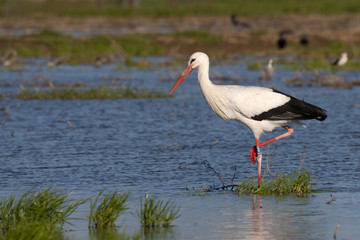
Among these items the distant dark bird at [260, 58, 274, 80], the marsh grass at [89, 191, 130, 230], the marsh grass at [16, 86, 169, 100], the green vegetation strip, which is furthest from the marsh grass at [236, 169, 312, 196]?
the distant dark bird at [260, 58, 274, 80]

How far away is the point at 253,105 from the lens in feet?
31.7

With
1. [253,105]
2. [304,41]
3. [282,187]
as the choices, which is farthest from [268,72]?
[304,41]

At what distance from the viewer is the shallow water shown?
7.74 metres

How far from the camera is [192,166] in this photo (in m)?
11.0

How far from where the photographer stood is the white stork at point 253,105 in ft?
31.6

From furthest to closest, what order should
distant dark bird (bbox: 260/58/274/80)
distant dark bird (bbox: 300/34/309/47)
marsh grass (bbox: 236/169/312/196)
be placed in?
1. distant dark bird (bbox: 300/34/309/47)
2. distant dark bird (bbox: 260/58/274/80)
3. marsh grass (bbox: 236/169/312/196)

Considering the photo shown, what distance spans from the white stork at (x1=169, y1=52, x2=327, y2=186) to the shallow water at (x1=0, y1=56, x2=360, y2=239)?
3.01 feet

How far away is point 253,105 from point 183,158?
2349mm

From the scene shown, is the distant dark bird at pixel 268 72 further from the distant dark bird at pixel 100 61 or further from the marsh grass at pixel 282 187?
the marsh grass at pixel 282 187

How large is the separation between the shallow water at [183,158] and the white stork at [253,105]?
0.92m

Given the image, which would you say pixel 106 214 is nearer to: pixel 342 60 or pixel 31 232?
pixel 31 232

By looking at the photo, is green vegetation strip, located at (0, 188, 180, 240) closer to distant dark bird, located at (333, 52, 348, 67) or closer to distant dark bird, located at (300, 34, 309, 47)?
distant dark bird, located at (333, 52, 348, 67)

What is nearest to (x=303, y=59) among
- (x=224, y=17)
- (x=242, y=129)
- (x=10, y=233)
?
(x=242, y=129)

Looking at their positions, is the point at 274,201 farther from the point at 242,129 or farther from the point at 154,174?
the point at 242,129
